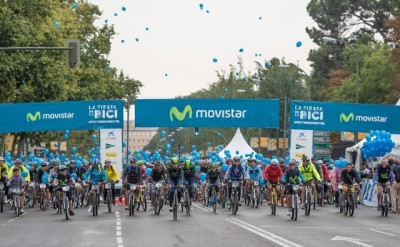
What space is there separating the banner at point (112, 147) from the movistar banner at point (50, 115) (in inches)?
58.0

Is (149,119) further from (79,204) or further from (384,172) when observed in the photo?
(384,172)

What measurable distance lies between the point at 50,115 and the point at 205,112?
271 inches

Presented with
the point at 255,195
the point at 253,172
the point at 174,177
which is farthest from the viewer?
the point at 253,172

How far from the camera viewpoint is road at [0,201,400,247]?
752 inches

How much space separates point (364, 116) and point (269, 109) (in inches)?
167

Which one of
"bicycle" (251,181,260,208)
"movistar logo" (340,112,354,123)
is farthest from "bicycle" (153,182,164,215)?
"movistar logo" (340,112,354,123)

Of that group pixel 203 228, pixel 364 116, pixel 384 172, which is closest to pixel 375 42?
pixel 364 116

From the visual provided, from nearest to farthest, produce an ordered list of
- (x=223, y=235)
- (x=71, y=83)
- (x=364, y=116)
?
(x=223, y=235), (x=364, y=116), (x=71, y=83)

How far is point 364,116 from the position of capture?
43969 mm

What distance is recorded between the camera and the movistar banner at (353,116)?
43.6 m

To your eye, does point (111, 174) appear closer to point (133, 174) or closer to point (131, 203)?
point (133, 174)

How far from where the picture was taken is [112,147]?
41688 mm

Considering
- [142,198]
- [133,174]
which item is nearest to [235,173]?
[133,174]

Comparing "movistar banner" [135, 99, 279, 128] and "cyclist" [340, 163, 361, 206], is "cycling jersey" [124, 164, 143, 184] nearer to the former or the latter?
"cyclist" [340, 163, 361, 206]
